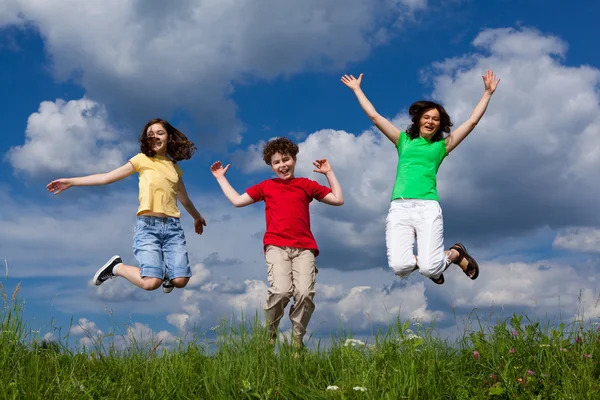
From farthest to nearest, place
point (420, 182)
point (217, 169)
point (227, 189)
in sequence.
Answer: point (217, 169) → point (227, 189) → point (420, 182)

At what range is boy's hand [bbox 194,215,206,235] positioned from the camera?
9.84 m

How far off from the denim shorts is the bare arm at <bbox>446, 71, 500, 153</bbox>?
13.5 ft

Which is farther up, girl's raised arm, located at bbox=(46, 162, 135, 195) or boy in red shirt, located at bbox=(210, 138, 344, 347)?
girl's raised arm, located at bbox=(46, 162, 135, 195)

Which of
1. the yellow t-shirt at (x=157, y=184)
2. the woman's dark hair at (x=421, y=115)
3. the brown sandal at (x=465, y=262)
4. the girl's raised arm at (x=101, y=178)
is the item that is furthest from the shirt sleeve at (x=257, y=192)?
the brown sandal at (x=465, y=262)

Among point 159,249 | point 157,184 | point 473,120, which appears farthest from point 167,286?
point 473,120

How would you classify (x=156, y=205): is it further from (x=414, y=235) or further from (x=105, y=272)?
(x=414, y=235)

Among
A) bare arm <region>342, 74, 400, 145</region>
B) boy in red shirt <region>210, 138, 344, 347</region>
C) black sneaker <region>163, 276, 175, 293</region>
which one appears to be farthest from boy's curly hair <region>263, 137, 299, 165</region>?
black sneaker <region>163, 276, 175, 293</region>

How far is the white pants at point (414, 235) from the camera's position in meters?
8.67

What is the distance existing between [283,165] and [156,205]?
1.92 metres

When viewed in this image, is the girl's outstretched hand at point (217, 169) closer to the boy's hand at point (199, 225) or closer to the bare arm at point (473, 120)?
the boy's hand at point (199, 225)

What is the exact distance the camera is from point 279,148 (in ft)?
29.2

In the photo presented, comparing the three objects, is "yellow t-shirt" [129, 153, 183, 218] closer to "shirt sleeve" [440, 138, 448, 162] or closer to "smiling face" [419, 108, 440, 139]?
"smiling face" [419, 108, 440, 139]

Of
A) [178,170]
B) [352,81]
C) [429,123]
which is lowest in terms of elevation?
[178,170]

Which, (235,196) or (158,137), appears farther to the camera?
(158,137)
